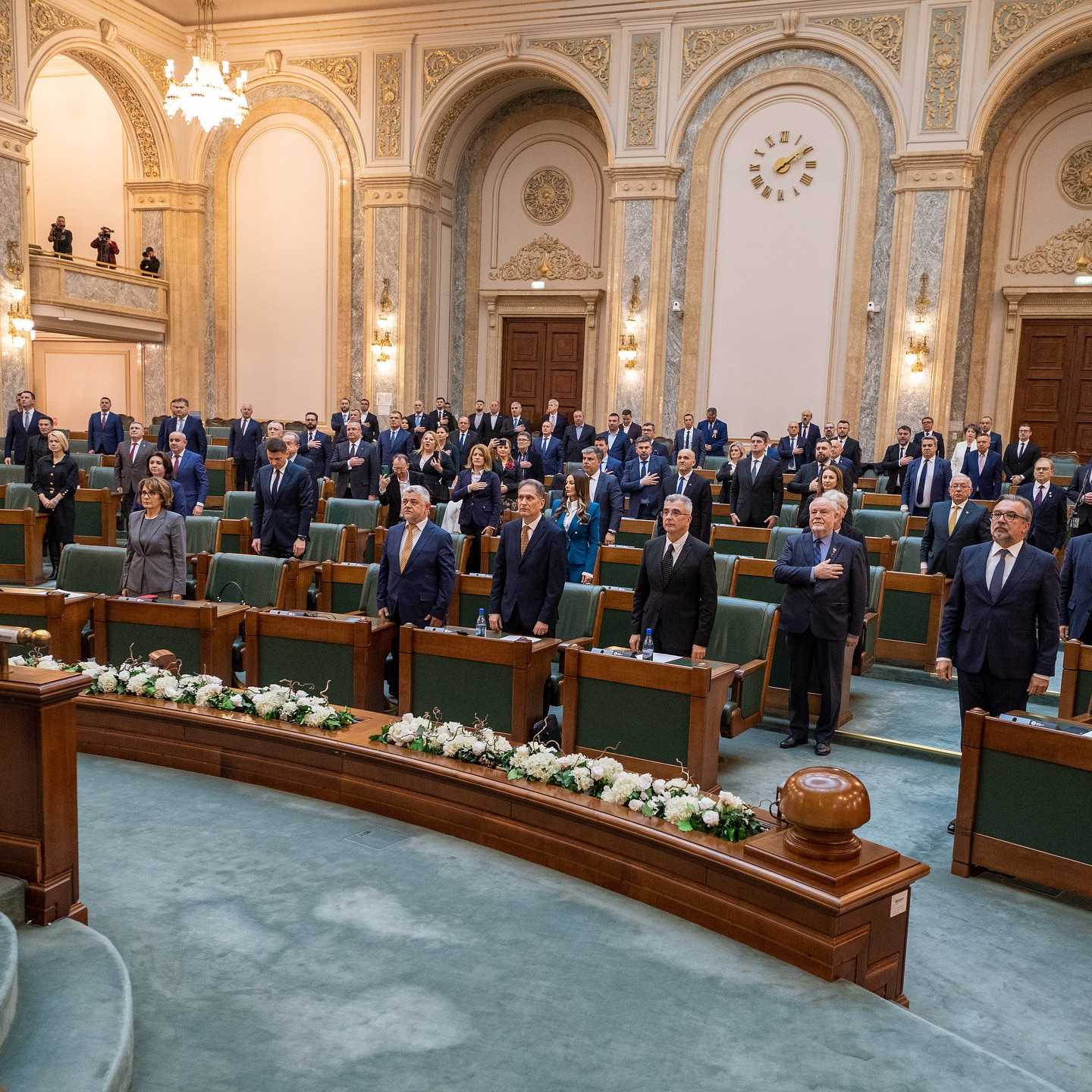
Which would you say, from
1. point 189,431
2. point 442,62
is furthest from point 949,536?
point 442,62

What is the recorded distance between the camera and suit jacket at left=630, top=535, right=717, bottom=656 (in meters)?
4.85

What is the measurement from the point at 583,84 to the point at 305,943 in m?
12.9

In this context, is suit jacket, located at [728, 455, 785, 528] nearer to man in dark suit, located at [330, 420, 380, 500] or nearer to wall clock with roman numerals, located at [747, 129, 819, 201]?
man in dark suit, located at [330, 420, 380, 500]

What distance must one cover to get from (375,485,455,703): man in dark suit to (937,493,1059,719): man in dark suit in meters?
2.30

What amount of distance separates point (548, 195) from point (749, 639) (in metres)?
11.8

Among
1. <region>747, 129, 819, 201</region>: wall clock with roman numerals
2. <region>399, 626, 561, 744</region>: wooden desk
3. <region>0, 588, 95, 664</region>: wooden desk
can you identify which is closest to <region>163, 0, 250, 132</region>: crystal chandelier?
<region>747, 129, 819, 201</region>: wall clock with roman numerals

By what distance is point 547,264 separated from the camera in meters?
15.8

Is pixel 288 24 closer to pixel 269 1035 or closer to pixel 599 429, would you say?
pixel 599 429

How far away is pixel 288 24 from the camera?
15.0m

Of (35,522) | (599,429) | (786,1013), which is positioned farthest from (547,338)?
(786,1013)

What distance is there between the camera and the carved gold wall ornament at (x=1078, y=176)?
1322 cm

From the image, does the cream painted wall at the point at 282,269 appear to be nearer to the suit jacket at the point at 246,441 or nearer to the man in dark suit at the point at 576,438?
the suit jacket at the point at 246,441

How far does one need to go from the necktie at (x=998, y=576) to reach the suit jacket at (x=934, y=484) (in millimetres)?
4576

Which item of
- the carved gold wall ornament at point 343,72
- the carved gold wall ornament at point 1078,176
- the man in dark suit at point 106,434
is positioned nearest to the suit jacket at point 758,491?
the man in dark suit at point 106,434
